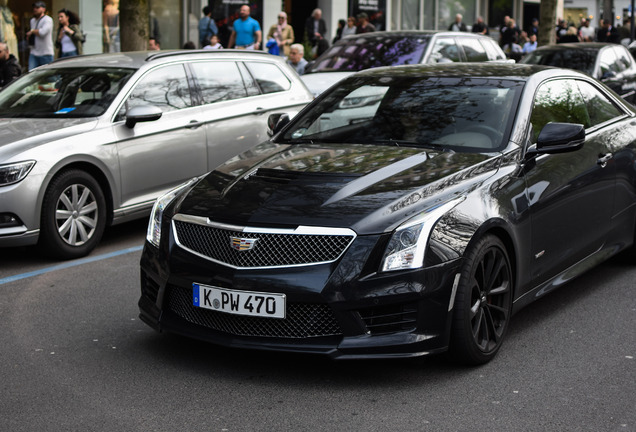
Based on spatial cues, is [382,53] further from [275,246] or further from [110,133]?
[275,246]

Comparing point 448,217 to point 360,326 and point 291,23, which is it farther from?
point 291,23

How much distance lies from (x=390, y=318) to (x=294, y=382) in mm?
603

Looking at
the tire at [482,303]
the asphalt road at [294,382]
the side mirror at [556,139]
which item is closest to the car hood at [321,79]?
the asphalt road at [294,382]

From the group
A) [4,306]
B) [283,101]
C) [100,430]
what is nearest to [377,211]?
[100,430]

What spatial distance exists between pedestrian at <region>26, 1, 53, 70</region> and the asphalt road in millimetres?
11828

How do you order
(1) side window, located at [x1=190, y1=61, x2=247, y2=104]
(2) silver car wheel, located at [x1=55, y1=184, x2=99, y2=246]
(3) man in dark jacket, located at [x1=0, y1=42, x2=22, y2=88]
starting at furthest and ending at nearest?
(3) man in dark jacket, located at [x1=0, y1=42, x2=22, y2=88] < (1) side window, located at [x1=190, y1=61, x2=247, y2=104] < (2) silver car wheel, located at [x1=55, y1=184, x2=99, y2=246]

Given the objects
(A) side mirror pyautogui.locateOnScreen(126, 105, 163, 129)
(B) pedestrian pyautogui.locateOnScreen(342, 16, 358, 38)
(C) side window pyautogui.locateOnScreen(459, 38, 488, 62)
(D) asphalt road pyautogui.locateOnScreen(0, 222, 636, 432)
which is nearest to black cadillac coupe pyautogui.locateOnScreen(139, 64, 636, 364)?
(D) asphalt road pyautogui.locateOnScreen(0, 222, 636, 432)

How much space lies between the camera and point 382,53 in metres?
14.1

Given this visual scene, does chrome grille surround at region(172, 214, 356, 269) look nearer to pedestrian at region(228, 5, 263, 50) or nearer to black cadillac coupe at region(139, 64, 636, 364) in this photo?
black cadillac coupe at region(139, 64, 636, 364)

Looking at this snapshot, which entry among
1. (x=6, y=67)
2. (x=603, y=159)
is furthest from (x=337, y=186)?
(x=6, y=67)

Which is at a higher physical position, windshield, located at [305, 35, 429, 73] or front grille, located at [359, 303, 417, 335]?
windshield, located at [305, 35, 429, 73]

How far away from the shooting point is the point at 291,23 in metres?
28.6

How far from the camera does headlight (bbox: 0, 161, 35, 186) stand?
24.3 feet

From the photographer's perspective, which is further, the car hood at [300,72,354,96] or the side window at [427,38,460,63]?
the side window at [427,38,460,63]
